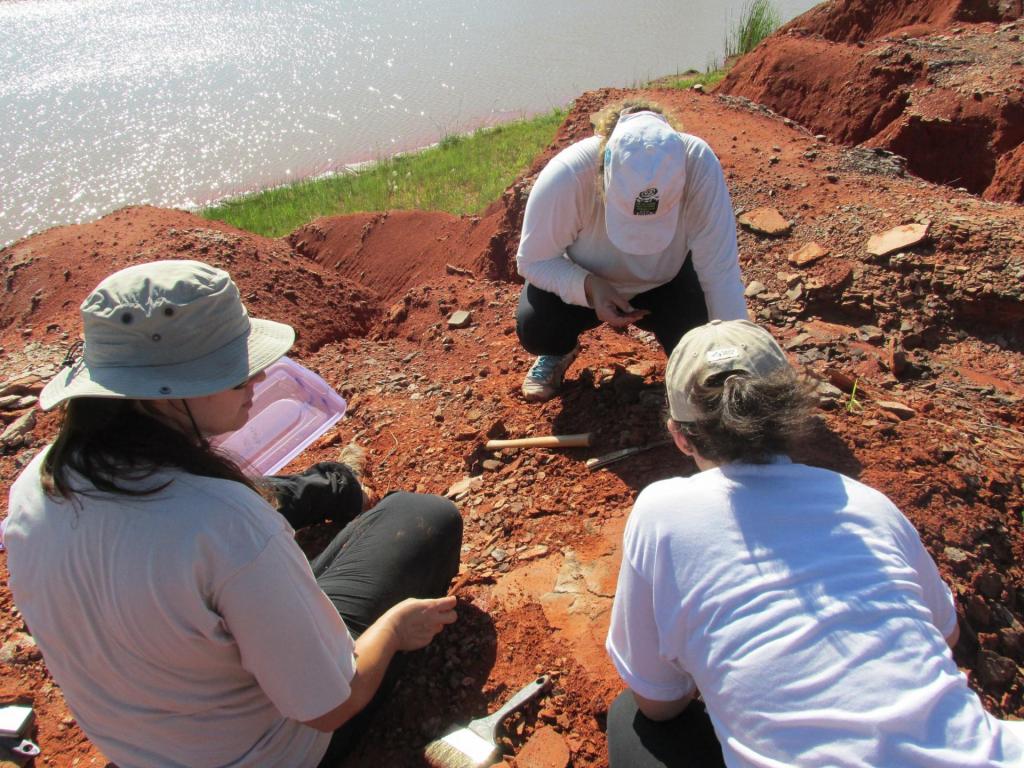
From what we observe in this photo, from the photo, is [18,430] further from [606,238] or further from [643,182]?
[643,182]

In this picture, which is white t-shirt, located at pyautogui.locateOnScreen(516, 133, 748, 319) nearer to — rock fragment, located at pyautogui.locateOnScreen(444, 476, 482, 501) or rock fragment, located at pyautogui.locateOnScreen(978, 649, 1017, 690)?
rock fragment, located at pyautogui.locateOnScreen(444, 476, 482, 501)

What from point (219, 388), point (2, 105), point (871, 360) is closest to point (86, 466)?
point (219, 388)

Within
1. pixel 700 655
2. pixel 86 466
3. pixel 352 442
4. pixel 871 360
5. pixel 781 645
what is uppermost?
pixel 86 466

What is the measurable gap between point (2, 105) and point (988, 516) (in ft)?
42.7

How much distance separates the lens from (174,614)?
1270 millimetres

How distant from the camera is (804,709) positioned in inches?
46.2

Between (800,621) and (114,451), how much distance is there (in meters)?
1.21

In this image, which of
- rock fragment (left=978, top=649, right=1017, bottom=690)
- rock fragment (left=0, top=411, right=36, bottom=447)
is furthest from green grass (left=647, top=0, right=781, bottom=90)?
rock fragment (left=978, top=649, right=1017, bottom=690)

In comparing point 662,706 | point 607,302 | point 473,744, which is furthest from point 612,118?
point 473,744

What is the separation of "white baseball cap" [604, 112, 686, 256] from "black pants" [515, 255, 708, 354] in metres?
0.43

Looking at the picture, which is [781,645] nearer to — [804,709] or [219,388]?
[804,709]

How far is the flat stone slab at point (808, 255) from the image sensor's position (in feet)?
14.2

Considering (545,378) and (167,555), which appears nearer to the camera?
(167,555)

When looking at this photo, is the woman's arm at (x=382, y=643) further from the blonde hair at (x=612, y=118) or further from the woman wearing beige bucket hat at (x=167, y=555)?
the blonde hair at (x=612, y=118)
